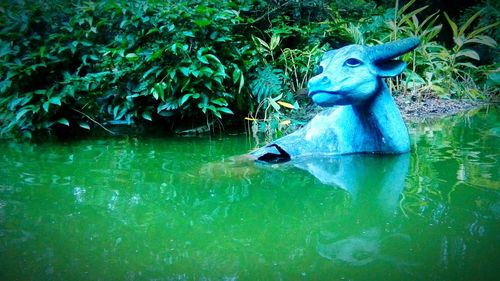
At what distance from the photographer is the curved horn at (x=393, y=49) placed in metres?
2.64

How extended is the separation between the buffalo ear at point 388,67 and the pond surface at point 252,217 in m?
0.57

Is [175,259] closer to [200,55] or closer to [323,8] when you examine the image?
[200,55]

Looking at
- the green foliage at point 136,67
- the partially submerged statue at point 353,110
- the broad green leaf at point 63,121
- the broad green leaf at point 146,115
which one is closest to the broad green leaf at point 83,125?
the green foliage at point 136,67

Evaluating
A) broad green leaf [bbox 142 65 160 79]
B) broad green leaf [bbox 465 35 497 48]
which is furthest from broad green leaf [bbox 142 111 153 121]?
broad green leaf [bbox 465 35 497 48]

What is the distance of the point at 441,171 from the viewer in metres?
2.47

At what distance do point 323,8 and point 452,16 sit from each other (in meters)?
4.60

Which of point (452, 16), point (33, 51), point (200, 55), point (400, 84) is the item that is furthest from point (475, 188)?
point (452, 16)

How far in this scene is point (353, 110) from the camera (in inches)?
117

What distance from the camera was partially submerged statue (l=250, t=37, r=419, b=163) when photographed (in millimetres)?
2658

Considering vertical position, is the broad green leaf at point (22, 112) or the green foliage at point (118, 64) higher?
the green foliage at point (118, 64)

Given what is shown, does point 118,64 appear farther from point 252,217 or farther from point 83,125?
point 252,217

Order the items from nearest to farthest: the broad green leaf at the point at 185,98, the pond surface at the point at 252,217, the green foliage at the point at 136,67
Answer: the pond surface at the point at 252,217, the broad green leaf at the point at 185,98, the green foliage at the point at 136,67

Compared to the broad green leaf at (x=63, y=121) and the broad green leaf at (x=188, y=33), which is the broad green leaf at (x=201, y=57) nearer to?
the broad green leaf at (x=188, y=33)

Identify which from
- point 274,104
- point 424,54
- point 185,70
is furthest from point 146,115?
point 424,54
